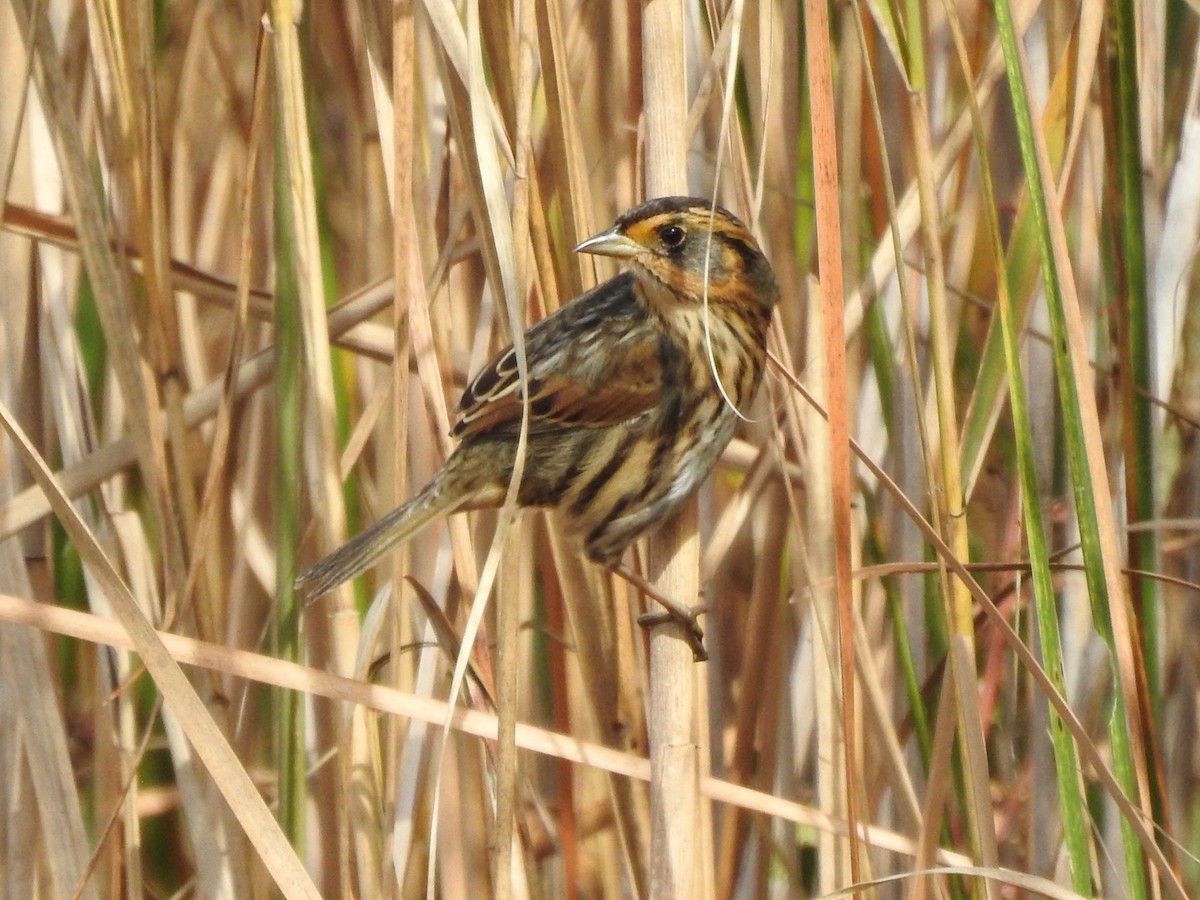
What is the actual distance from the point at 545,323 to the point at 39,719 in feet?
2.87

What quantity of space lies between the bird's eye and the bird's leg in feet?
1.40

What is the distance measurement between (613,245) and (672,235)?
0.39 ft

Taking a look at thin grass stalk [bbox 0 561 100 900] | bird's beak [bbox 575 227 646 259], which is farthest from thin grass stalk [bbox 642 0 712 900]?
thin grass stalk [bbox 0 561 100 900]

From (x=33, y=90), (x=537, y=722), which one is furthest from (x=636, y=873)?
(x=33, y=90)

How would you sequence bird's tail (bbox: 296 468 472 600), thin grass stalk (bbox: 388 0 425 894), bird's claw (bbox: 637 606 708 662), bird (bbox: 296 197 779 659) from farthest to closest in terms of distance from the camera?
bird (bbox: 296 197 779 659)
bird's tail (bbox: 296 468 472 600)
bird's claw (bbox: 637 606 708 662)
thin grass stalk (bbox: 388 0 425 894)

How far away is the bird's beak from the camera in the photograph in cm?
168

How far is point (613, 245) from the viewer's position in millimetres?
1746

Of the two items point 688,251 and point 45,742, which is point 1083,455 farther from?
point 45,742

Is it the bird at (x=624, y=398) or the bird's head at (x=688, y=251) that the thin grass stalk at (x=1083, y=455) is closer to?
the bird's head at (x=688, y=251)

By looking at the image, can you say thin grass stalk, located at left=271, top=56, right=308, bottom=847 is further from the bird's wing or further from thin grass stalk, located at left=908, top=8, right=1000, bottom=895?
thin grass stalk, located at left=908, top=8, right=1000, bottom=895

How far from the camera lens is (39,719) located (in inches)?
75.1

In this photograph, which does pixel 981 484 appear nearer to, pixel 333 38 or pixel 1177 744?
pixel 1177 744

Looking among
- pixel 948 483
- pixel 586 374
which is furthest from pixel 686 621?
pixel 586 374

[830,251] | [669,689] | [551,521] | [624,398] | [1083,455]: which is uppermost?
[624,398]
